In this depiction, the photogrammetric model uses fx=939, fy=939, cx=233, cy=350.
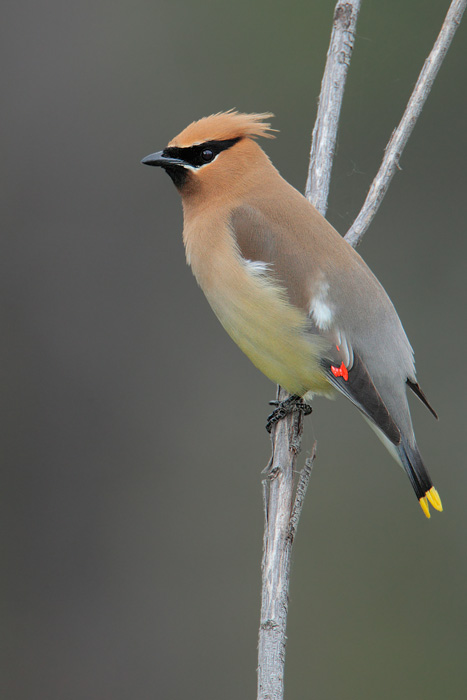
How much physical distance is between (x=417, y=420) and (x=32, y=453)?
2374mm

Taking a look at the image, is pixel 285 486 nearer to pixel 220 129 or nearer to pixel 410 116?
pixel 220 129

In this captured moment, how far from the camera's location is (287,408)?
359 cm

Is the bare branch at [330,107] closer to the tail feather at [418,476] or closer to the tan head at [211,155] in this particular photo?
the tan head at [211,155]

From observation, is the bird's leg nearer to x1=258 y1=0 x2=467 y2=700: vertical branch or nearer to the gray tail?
x1=258 y1=0 x2=467 y2=700: vertical branch

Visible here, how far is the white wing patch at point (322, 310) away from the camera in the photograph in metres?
3.35

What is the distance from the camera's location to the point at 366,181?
19.8 ft

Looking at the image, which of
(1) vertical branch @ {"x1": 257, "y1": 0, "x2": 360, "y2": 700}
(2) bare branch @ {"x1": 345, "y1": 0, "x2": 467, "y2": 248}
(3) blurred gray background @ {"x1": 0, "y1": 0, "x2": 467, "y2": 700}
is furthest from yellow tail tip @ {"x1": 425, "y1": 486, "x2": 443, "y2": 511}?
(3) blurred gray background @ {"x1": 0, "y1": 0, "x2": 467, "y2": 700}

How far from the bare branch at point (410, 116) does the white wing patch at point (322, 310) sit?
1.85ft

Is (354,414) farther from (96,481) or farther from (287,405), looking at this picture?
(287,405)

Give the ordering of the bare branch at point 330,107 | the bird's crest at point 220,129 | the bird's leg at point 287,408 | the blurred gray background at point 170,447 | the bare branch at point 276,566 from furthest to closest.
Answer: the blurred gray background at point 170,447, the bare branch at point 330,107, the bird's crest at point 220,129, the bird's leg at point 287,408, the bare branch at point 276,566

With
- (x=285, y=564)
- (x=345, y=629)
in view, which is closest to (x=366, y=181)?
(x=345, y=629)

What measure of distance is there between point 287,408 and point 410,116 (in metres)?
→ 1.27

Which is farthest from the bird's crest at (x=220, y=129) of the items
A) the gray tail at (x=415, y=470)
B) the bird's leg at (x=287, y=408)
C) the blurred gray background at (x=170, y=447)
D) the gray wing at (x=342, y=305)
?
the blurred gray background at (x=170, y=447)

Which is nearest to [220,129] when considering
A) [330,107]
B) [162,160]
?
[162,160]
